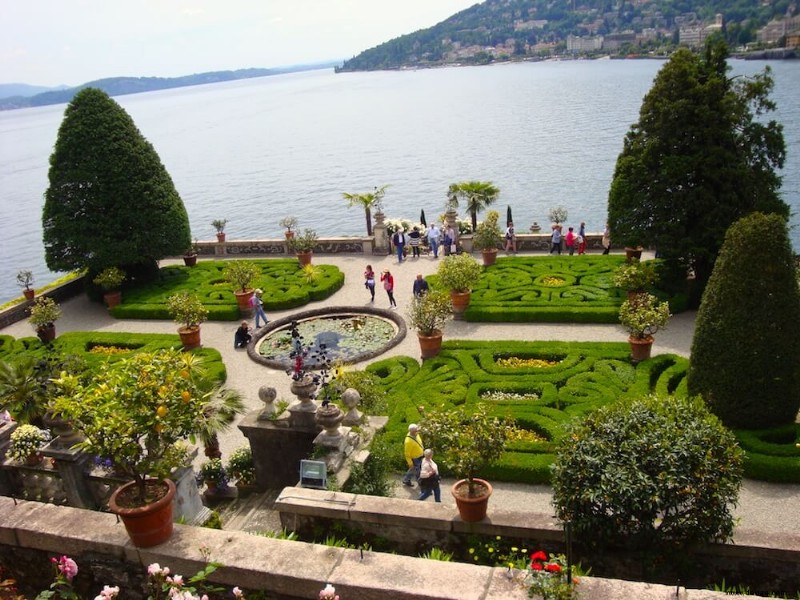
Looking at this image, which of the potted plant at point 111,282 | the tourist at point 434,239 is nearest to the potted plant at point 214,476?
the potted plant at point 111,282

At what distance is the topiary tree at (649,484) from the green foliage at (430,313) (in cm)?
978

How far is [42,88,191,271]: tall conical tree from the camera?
25109 mm

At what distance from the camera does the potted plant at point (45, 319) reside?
21766 mm

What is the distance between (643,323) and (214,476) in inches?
419

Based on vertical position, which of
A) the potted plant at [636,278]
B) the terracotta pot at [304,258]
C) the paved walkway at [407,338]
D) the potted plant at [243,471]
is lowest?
the paved walkway at [407,338]

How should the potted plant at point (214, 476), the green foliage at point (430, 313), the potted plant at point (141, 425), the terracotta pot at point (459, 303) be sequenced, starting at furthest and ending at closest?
the terracotta pot at point (459, 303)
the green foliage at point (430, 313)
the potted plant at point (214, 476)
the potted plant at point (141, 425)

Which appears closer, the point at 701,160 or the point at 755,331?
the point at 755,331

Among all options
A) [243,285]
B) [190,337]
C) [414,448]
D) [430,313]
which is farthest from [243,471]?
[243,285]

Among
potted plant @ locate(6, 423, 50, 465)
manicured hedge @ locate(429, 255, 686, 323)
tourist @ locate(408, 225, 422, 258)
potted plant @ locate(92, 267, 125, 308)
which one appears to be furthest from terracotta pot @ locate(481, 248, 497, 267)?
potted plant @ locate(6, 423, 50, 465)

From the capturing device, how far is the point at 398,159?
3201 inches

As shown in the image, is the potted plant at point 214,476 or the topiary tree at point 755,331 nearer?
A: the potted plant at point 214,476

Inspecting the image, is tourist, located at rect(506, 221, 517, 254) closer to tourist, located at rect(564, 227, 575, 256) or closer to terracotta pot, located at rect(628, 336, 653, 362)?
tourist, located at rect(564, 227, 575, 256)

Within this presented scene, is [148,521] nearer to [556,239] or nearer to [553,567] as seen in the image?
[553,567]

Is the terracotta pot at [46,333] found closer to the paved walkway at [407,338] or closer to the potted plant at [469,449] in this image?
the paved walkway at [407,338]
